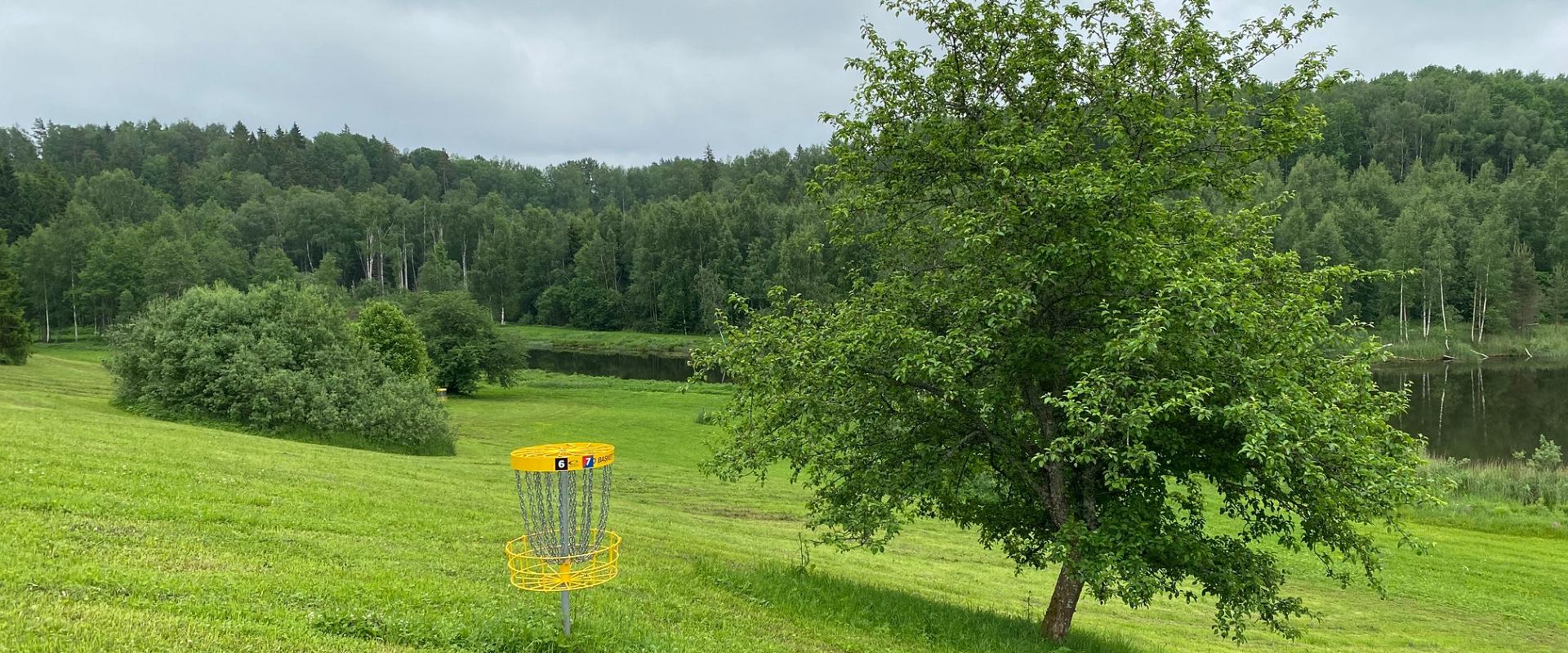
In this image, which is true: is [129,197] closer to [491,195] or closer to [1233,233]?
[491,195]

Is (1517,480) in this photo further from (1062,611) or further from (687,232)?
(687,232)

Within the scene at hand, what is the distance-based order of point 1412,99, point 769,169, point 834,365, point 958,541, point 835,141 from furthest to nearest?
point 769,169 < point 1412,99 < point 958,541 < point 835,141 < point 834,365

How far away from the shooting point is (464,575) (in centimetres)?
1025

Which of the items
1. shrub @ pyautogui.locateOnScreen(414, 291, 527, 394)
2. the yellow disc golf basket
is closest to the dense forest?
shrub @ pyautogui.locateOnScreen(414, 291, 527, 394)

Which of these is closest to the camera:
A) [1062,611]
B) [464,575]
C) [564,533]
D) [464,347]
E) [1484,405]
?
[564,533]

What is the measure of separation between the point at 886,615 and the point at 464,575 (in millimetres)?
5770

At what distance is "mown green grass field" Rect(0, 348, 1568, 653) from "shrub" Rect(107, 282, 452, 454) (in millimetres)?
3450

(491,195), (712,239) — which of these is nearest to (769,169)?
(491,195)

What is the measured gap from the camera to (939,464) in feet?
38.2

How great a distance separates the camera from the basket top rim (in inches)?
288

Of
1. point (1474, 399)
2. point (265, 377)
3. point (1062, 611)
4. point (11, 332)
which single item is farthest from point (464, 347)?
point (1474, 399)

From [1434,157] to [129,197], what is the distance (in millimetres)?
237823

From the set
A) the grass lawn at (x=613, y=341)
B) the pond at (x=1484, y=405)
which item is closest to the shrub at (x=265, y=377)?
the pond at (x=1484, y=405)

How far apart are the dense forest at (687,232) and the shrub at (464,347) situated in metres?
20.2
